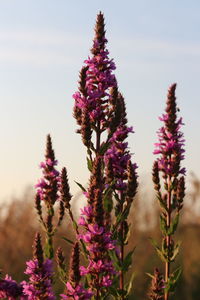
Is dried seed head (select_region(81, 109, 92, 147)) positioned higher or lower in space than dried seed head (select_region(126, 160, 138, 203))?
higher

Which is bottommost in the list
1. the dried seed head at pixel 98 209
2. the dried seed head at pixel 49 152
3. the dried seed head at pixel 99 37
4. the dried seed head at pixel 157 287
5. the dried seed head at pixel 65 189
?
the dried seed head at pixel 157 287

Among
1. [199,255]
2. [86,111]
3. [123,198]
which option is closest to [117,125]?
[86,111]

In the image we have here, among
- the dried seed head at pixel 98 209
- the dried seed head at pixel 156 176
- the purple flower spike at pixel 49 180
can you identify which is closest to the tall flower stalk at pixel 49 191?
the purple flower spike at pixel 49 180

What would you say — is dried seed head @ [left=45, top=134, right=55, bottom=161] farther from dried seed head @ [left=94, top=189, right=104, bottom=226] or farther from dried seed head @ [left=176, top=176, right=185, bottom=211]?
dried seed head @ [left=94, top=189, right=104, bottom=226]

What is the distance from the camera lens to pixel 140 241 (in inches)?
447

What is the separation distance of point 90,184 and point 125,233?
1.63 meters

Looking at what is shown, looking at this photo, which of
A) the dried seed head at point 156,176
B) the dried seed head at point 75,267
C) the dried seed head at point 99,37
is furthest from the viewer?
the dried seed head at point 156,176

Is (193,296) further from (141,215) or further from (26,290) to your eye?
(26,290)

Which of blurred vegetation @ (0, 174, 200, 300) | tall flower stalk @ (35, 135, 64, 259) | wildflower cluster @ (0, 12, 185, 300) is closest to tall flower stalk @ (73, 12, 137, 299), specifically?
wildflower cluster @ (0, 12, 185, 300)

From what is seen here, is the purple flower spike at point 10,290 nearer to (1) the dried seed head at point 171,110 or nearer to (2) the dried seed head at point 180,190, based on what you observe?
(2) the dried seed head at point 180,190

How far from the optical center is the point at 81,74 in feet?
21.3

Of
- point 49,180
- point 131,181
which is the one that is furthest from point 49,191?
point 131,181

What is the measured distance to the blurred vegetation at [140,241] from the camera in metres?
11.2

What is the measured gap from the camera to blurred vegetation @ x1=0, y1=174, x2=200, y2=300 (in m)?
11.2
